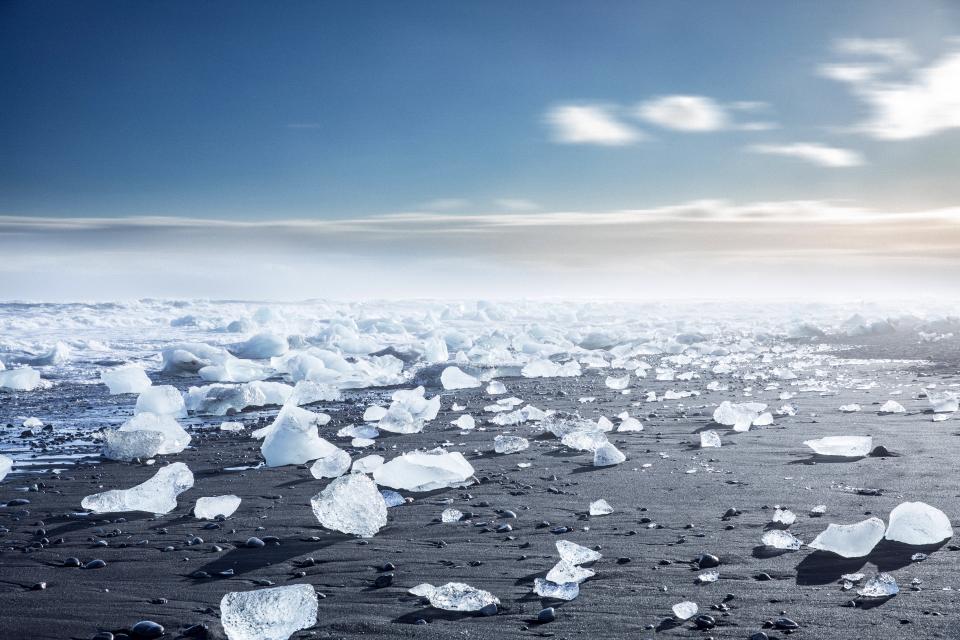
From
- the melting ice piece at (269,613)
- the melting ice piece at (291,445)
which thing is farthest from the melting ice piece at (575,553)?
the melting ice piece at (291,445)

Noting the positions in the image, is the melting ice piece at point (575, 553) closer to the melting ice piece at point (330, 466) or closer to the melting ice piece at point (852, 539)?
the melting ice piece at point (852, 539)

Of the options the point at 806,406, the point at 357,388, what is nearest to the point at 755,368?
the point at 806,406

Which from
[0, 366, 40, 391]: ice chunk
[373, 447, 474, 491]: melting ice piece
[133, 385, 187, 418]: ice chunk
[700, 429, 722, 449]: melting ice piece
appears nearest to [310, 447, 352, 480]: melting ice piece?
[373, 447, 474, 491]: melting ice piece

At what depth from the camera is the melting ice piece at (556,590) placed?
265 centimetres

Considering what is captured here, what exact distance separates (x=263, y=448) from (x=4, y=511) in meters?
1.63

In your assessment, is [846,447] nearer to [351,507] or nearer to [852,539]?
[852,539]

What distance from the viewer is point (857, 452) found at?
4824 millimetres

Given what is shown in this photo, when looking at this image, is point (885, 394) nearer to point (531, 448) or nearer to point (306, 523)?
point (531, 448)

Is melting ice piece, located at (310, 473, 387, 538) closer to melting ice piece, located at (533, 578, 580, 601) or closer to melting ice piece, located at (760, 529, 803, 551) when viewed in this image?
melting ice piece, located at (533, 578, 580, 601)

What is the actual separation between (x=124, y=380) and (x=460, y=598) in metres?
7.82

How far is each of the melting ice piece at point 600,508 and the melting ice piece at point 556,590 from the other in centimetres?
105

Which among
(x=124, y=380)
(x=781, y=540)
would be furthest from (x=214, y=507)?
(x=124, y=380)

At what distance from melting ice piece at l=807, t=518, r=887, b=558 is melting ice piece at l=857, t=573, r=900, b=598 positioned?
33cm

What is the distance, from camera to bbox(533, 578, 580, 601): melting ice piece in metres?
2.65
